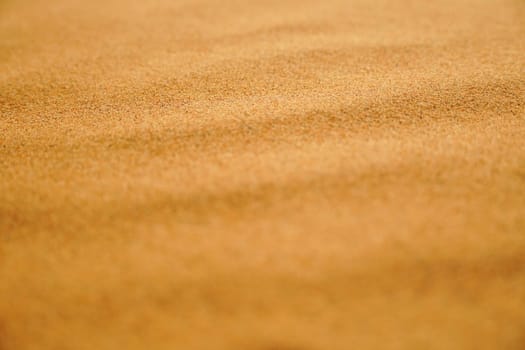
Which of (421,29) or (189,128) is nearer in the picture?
(189,128)

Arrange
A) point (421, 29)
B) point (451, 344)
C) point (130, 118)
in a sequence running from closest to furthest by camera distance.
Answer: point (451, 344) < point (130, 118) < point (421, 29)

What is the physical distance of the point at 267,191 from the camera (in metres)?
0.65

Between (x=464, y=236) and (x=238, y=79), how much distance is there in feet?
1.82

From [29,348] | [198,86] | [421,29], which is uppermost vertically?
[421,29]

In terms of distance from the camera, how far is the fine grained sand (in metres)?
0.53

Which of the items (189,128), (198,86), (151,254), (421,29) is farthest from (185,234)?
(421,29)

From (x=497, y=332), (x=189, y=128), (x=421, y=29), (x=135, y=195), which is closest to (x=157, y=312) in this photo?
(x=135, y=195)

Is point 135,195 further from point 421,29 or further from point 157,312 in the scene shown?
point 421,29

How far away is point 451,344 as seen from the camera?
1.67 feet

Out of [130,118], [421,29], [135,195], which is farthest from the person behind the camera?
[421,29]

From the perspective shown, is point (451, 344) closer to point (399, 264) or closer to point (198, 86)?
point (399, 264)

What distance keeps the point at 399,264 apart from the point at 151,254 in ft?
1.24

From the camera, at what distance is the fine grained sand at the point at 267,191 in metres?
0.53

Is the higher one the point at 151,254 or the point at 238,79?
the point at 238,79
